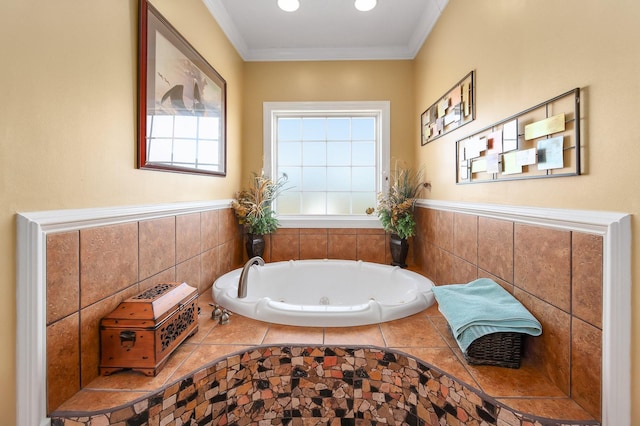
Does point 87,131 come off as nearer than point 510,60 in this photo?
Yes

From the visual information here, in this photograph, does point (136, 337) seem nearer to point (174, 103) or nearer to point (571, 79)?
point (174, 103)

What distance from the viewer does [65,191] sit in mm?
999

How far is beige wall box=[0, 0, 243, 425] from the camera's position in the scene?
2.73 ft

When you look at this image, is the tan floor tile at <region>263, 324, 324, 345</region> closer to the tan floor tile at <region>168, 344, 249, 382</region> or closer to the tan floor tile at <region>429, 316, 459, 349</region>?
the tan floor tile at <region>168, 344, 249, 382</region>

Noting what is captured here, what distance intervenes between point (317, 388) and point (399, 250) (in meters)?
1.48

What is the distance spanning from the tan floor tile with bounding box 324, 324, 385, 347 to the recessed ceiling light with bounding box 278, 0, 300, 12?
2191mm

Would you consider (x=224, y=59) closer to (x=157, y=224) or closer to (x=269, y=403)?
(x=157, y=224)

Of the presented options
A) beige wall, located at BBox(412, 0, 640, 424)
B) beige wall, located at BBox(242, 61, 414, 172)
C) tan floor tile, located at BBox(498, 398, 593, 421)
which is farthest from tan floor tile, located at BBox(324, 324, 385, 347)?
beige wall, located at BBox(242, 61, 414, 172)

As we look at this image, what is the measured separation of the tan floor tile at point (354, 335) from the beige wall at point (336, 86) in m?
1.79

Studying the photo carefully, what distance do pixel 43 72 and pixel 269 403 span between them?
4.76ft

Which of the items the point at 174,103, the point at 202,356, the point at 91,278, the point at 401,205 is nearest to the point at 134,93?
the point at 174,103

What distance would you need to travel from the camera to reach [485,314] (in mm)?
1167

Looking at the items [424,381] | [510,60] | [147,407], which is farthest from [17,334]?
[510,60]

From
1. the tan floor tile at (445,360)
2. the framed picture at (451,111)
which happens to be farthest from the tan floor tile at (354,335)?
the framed picture at (451,111)
